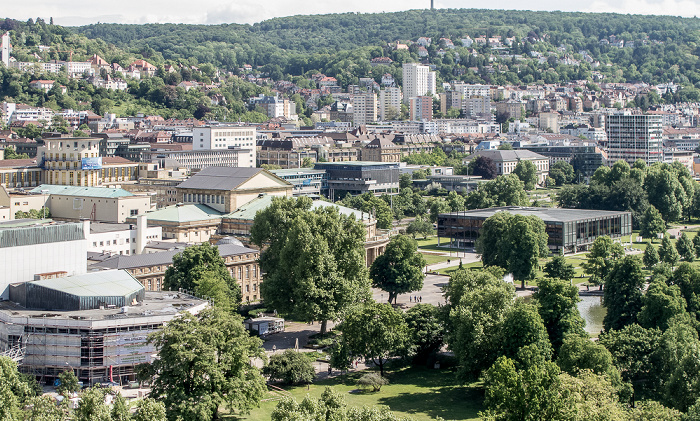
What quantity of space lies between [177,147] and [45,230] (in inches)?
3252

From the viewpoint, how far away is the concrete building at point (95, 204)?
81.6 metres

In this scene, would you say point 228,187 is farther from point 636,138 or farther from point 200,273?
point 636,138

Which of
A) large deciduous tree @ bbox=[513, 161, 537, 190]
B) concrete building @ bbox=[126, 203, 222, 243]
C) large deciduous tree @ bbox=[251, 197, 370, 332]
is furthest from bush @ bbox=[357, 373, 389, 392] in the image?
large deciduous tree @ bbox=[513, 161, 537, 190]

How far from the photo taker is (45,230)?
54938 mm

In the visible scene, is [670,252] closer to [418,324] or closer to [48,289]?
[418,324]

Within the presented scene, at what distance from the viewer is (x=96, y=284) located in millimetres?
51312

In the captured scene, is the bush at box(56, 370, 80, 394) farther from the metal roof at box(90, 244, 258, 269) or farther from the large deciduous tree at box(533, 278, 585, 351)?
the large deciduous tree at box(533, 278, 585, 351)

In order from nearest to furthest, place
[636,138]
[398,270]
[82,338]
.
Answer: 1. [82,338]
2. [398,270]
3. [636,138]

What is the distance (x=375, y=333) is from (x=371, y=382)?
2.96 meters

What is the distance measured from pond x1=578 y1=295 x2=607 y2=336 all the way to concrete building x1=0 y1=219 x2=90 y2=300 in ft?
102

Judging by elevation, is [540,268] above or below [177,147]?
below

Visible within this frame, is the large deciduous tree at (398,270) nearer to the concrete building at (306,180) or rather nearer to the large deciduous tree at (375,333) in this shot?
the large deciduous tree at (375,333)

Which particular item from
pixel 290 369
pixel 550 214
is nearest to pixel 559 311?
pixel 290 369

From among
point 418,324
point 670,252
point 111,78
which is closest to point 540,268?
point 670,252
